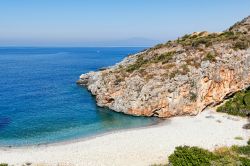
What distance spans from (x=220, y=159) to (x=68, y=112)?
30419 millimetres

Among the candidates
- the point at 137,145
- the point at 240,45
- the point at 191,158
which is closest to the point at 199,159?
the point at 191,158

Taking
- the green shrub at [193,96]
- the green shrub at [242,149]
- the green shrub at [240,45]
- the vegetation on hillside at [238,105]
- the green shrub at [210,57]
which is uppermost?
the green shrub at [240,45]

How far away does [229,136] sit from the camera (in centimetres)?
3781

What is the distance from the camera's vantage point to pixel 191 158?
2622 cm

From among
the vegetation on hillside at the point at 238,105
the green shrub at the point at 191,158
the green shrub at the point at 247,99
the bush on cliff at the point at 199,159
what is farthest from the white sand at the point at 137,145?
the green shrub at the point at 247,99

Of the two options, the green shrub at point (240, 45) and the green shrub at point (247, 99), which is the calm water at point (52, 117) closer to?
the green shrub at point (247, 99)

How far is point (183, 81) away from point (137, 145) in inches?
677

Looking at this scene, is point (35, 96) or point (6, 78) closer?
point (35, 96)

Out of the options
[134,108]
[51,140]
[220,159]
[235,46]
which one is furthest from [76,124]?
[235,46]

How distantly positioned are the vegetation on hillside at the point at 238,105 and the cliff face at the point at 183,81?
114 cm

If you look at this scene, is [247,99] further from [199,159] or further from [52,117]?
[52,117]

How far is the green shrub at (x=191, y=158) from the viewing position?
25.7 metres

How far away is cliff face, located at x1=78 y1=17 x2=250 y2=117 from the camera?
4828 cm

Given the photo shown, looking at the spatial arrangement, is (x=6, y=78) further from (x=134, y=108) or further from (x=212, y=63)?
(x=212, y=63)
